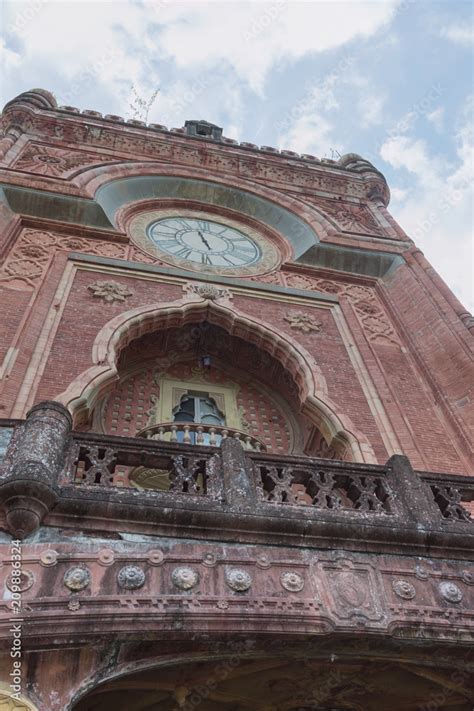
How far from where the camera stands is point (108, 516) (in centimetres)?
423

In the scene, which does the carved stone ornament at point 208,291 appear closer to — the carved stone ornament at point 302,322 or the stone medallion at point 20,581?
the carved stone ornament at point 302,322

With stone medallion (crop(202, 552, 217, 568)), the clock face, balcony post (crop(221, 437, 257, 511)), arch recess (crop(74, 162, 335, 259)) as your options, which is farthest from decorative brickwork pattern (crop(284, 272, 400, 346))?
stone medallion (crop(202, 552, 217, 568))

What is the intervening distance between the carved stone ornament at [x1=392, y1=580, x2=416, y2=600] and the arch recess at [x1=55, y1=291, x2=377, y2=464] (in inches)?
Answer: 107

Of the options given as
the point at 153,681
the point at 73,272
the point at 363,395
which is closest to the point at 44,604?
the point at 153,681

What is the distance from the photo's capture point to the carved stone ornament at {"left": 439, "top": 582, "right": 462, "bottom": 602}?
4336 millimetres

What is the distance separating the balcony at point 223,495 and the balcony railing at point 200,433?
105 inches

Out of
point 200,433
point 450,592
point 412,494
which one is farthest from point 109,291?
point 450,592

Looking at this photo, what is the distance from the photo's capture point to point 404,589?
4.30 metres

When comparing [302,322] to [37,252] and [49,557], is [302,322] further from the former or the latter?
[49,557]

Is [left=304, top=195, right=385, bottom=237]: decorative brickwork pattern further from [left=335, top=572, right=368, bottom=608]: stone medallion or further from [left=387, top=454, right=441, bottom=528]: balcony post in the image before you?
[left=335, top=572, right=368, bottom=608]: stone medallion

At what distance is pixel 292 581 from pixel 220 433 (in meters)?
3.85

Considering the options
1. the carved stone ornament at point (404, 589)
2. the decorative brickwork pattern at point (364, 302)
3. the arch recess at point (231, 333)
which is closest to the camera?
the carved stone ornament at point (404, 589)

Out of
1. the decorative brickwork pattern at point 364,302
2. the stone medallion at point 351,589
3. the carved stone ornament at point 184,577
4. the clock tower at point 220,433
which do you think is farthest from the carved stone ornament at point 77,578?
the decorative brickwork pattern at point 364,302

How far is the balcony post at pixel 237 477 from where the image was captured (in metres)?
4.58
